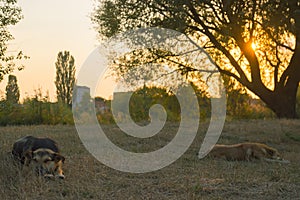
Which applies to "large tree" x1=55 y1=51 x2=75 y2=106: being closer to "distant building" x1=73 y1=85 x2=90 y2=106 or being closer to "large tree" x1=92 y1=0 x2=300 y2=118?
"large tree" x1=92 y1=0 x2=300 y2=118

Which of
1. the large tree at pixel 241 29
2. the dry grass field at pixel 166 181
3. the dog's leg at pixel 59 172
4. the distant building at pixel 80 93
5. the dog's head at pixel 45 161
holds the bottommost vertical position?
the dry grass field at pixel 166 181

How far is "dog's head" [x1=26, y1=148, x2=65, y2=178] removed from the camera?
7684 mm

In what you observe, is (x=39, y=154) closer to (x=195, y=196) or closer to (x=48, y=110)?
(x=195, y=196)

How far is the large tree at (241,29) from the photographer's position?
526 inches

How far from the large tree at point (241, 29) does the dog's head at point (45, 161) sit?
23.4ft

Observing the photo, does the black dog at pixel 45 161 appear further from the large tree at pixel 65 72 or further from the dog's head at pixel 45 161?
the large tree at pixel 65 72

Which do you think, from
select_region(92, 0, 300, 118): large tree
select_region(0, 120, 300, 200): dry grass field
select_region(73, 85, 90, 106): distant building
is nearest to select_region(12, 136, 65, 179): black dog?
select_region(0, 120, 300, 200): dry grass field

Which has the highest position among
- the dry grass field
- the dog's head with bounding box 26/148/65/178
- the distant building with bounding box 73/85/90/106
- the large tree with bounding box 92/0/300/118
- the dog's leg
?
the large tree with bounding box 92/0/300/118

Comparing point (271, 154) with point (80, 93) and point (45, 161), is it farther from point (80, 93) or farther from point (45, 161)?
point (80, 93)

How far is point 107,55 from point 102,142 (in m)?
6.38

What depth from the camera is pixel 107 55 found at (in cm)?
1894

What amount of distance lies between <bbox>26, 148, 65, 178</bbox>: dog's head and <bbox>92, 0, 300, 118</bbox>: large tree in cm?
715

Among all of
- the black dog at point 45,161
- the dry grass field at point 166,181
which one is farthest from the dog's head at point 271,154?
the black dog at point 45,161

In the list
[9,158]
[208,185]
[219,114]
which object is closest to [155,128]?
[219,114]
